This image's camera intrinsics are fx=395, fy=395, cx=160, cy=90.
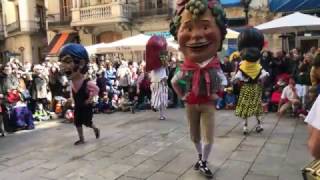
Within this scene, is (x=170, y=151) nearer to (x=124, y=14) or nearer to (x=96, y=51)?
(x=96, y=51)

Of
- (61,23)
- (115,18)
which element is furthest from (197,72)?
(61,23)

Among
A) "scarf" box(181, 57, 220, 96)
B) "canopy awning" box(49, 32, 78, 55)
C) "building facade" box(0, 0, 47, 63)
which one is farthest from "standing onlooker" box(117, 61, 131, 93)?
"building facade" box(0, 0, 47, 63)

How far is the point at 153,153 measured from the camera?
6574 millimetres

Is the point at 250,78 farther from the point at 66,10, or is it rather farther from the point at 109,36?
the point at 66,10

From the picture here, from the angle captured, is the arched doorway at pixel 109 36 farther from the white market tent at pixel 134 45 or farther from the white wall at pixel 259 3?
the white market tent at pixel 134 45

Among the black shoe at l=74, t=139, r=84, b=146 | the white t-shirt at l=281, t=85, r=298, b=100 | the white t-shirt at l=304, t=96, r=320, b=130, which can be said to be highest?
the white t-shirt at l=304, t=96, r=320, b=130

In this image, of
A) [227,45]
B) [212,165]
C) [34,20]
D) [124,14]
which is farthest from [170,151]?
[34,20]

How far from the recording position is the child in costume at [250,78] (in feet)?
24.9

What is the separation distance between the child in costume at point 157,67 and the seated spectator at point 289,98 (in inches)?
114

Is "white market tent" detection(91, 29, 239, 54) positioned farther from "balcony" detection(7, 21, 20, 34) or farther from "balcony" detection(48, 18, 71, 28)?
"balcony" detection(7, 21, 20, 34)

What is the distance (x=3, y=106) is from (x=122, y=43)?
5.04m

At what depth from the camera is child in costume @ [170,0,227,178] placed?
523cm

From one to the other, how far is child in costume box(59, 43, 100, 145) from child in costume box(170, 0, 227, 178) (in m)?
2.50

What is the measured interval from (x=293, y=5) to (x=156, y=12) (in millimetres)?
11704
